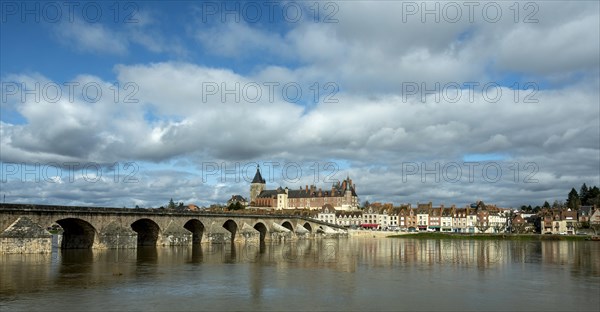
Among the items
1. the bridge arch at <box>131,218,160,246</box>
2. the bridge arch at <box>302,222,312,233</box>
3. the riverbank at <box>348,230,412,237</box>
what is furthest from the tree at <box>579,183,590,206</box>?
the bridge arch at <box>131,218,160,246</box>

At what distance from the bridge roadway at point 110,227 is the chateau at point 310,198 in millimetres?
90272

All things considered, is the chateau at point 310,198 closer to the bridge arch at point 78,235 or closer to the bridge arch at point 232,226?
the bridge arch at point 232,226

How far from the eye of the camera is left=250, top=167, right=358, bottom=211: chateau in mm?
163750

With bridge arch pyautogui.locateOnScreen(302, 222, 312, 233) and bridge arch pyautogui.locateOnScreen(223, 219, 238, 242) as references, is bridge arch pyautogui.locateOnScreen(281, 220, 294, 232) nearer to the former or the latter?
bridge arch pyautogui.locateOnScreen(302, 222, 312, 233)

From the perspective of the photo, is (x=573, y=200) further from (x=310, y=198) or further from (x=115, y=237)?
(x=115, y=237)

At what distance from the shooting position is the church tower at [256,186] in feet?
592

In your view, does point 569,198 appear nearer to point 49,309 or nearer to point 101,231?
point 101,231

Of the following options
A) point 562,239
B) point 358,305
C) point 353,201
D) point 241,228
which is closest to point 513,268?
point 358,305

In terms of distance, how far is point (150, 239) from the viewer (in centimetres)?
5556

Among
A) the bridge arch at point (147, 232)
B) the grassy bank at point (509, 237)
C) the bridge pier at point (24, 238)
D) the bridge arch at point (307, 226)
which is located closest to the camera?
the bridge pier at point (24, 238)

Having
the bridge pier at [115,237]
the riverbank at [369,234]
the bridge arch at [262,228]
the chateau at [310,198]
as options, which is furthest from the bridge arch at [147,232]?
the chateau at [310,198]

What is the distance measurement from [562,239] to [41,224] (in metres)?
81.9

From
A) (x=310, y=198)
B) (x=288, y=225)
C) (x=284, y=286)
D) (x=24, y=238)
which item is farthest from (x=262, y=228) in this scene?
(x=310, y=198)

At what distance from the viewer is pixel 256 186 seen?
181125 mm
